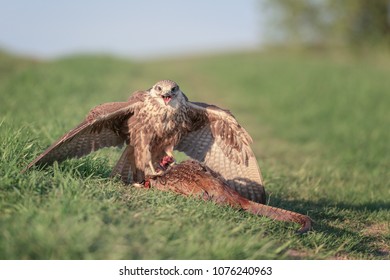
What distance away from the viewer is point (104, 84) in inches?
576

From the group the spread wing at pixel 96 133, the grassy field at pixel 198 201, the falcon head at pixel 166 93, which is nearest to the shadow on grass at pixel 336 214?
the grassy field at pixel 198 201

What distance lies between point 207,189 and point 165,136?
826 millimetres

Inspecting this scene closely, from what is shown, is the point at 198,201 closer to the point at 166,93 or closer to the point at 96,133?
the point at 166,93

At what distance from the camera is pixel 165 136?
509 cm

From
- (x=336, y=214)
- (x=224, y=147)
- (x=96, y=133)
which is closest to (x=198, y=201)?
(x=224, y=147)

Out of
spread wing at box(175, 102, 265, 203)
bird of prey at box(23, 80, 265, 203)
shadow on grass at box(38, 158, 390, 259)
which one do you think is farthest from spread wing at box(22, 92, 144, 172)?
spread wing at box(175, 102, 265, 203)

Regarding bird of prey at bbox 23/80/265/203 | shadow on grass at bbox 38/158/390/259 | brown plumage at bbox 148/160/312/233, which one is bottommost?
shadow on grass at bbox 38/158/390/259

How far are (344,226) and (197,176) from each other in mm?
1540

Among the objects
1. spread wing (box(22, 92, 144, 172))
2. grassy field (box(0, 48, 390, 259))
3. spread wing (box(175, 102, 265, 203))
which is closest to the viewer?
grassy field (box(0, 48, 390, 259))

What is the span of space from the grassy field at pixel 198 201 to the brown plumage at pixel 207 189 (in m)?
0.11

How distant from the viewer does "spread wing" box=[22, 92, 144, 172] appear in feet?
15.0

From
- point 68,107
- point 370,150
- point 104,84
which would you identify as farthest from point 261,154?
point 104,84

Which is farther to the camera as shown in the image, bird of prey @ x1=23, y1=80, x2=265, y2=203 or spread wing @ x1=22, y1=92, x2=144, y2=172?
bird of prey @ x1=23, y1=80, x2=265, y2=203

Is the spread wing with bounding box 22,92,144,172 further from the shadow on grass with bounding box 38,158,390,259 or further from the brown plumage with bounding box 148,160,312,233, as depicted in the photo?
the brown plumage with bounding box 148,160,312,233
